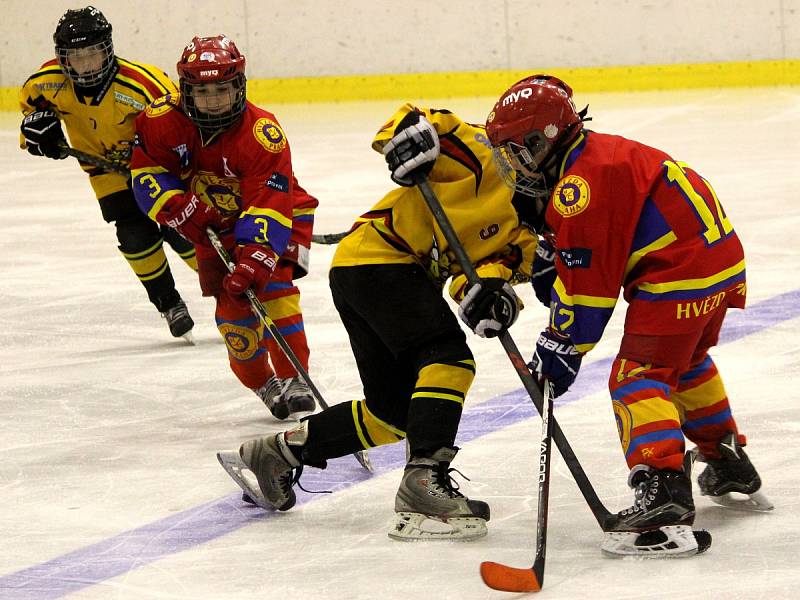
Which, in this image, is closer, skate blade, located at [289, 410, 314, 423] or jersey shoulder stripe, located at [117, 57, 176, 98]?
skate blade, located at [289, 410, 314, 423]

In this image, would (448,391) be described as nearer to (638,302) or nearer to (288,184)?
(638,302)

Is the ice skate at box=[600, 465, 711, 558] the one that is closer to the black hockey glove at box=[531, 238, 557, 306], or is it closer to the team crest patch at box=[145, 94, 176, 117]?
the black hockey glove at box=[531, 238, 557, 306]

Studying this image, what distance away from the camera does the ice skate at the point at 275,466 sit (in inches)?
116

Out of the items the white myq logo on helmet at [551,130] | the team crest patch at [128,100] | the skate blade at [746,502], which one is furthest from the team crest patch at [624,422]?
the team crest patch at [128,100]

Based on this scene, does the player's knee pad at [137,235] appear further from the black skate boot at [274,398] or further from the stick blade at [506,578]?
the stick blade at [506,578]

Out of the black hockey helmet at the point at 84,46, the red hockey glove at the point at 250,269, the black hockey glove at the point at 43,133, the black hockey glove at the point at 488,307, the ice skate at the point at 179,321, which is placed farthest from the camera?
the ice skate at the point at 179,321

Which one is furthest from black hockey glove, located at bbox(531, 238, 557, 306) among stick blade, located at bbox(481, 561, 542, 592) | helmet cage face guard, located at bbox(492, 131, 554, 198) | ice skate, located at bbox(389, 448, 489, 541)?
stick blade, located at bbox(481, 561, 542, 592)

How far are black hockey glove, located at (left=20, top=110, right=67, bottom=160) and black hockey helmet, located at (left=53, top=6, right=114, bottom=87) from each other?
160 millimetres

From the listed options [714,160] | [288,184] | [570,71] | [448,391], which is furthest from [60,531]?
[570,71]

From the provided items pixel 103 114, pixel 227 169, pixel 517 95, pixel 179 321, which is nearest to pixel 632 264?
pixel 517 95

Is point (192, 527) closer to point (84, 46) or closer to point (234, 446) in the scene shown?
point (234, 446)

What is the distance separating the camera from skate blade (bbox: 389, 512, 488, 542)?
2727mm

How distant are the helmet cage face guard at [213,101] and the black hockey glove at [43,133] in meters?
1.11

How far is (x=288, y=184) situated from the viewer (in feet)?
12.2
